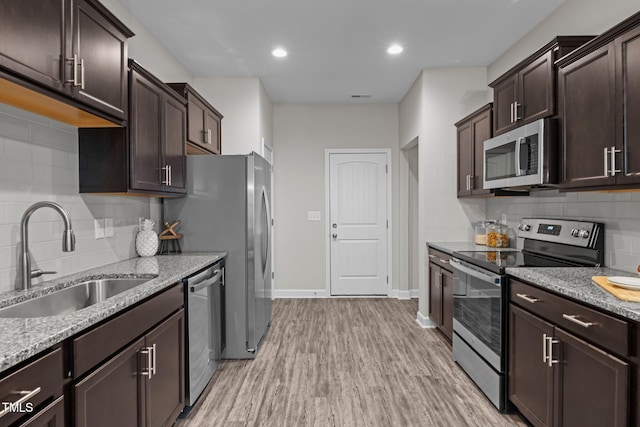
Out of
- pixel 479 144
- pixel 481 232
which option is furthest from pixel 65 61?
pixel 481 232

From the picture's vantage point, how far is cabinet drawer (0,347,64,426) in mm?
970

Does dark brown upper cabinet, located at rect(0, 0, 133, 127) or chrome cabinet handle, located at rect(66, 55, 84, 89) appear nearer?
dark brown upper cabinet, located at rect(0, 0, 133, 127)

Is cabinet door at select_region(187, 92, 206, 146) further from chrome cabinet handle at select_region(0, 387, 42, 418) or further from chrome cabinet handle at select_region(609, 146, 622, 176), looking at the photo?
chrome cabinet handle at select_region(609, 146, 622, 176)

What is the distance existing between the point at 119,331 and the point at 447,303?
→ 278 cm

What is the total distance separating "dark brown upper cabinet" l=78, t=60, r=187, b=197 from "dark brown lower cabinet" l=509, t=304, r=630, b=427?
2.43m

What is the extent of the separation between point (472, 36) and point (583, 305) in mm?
2579

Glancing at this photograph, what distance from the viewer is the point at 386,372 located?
9.64 ft

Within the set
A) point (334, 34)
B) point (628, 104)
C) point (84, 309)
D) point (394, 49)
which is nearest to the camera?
point (84, 309)

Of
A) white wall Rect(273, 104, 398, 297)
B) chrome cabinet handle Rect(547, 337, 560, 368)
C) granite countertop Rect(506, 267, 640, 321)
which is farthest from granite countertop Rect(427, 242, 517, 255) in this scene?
white wall Rect(273, 104, 398, 297)

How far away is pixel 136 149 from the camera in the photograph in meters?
2.29

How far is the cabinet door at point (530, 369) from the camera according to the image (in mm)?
1883

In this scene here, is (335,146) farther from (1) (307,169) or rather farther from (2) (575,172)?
(2) (575,172)

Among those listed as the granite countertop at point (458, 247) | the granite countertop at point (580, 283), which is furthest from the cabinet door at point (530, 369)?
the granite countertop at point (458, 247)

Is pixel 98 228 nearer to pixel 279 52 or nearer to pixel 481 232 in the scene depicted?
pixel 279 52
